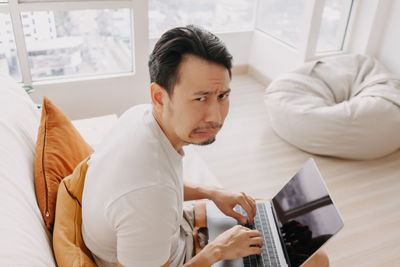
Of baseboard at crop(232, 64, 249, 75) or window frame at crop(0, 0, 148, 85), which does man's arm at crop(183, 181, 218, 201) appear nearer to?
window frame at crop(0, 0, 148, 85)

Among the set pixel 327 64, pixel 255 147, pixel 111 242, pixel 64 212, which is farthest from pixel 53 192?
pixel 327 64

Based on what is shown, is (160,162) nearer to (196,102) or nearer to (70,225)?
(196,102)

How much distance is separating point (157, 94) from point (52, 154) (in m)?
0.45

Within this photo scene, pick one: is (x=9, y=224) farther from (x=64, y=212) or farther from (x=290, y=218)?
(x=290, y=218)

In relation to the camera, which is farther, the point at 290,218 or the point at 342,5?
the point at 342,5

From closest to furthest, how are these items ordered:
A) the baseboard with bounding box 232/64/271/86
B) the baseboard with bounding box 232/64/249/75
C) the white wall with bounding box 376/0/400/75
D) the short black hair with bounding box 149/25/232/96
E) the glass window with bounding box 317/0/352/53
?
the short black hair with bounding box 149/25/232/96, the white wall with bounding box 376/0/400/75, the glass window with bounding box 317/0/352/53, the baseboard with bounding box 232/64/271/86, the baseboard with bounding box 232/64/249/75

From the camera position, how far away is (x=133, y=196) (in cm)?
93

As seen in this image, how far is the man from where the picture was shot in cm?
93

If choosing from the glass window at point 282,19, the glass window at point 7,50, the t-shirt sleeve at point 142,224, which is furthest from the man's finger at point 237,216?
the glass window at point 282,19

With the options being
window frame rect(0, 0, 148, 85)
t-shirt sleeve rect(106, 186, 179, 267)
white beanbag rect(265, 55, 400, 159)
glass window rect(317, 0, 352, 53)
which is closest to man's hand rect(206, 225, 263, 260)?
t-shirt sleeve rect(106, 186, 179, 267)

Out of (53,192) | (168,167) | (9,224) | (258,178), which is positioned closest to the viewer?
(9,224)

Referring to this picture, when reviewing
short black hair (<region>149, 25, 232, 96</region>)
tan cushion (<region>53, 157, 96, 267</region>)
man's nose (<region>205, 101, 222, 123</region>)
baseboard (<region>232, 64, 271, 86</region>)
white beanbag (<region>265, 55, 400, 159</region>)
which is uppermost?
short black hair (<region>149, 25, 232, 96</region>)

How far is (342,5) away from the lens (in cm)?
333

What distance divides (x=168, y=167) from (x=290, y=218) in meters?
0.58
